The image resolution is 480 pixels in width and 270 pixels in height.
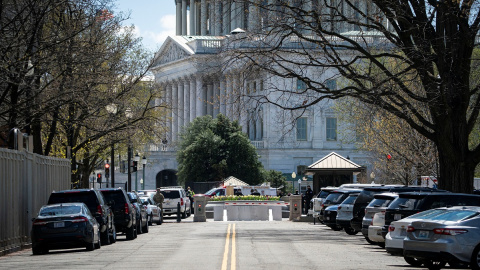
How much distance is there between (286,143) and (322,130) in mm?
4701

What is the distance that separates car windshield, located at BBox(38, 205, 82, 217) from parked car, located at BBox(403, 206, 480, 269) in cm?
1103

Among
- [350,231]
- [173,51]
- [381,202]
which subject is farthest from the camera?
[173,51]

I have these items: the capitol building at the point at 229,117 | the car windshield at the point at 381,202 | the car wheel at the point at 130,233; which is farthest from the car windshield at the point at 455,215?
the capitol building at the point at 229,117

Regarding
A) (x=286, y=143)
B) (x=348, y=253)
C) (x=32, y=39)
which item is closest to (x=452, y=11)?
(x=348, y=253)

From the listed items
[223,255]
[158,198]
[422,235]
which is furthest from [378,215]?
[158,198]

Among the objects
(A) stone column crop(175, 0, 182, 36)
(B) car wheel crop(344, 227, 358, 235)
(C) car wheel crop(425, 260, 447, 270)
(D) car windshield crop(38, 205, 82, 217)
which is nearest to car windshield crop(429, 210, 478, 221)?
(C) car wheel crop(425, 260, 447, 270)

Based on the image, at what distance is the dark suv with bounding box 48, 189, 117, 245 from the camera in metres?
29.8

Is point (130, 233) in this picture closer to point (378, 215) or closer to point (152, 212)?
point (378, 215)

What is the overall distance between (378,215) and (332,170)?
93.0ft

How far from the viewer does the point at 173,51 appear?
13600 centimetres

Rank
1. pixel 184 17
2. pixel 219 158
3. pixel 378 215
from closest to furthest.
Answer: pixel 378 215, pixel 219 158, pixel 184 17

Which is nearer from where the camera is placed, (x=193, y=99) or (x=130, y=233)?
(x=130, y=233)

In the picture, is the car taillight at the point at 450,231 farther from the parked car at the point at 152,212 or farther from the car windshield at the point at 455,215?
the parked car at the point at 152,212

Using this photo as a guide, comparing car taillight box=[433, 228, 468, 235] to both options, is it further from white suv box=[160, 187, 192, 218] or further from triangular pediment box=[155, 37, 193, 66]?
triangular pediment box=[155, 37, 193, 66]
